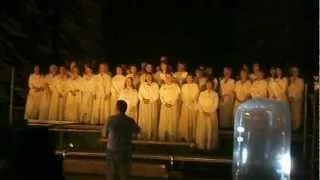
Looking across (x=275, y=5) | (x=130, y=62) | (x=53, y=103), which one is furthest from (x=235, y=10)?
(x=53, y=103)

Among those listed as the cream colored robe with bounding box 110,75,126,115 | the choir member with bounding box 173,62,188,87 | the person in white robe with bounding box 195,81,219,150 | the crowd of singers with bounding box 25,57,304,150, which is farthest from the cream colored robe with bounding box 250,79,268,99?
the cream colored robe with bounding box 110,75,126,115

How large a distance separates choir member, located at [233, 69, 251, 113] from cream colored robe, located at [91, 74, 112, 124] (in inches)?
118

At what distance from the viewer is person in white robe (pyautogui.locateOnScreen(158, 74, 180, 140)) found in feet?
55.9

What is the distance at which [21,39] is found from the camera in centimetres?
1928

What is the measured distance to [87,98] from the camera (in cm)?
1798

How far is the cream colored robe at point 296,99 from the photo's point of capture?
16438mm

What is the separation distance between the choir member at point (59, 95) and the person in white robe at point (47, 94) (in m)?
0.08

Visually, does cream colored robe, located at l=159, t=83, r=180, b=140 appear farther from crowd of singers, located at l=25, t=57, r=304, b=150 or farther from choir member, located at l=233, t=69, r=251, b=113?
choir member, located at l=233, t=69, r=251, b=113

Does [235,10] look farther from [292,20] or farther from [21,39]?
[21,39]

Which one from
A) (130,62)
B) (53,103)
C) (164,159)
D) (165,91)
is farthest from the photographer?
(130,62)

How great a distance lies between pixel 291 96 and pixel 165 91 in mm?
2806

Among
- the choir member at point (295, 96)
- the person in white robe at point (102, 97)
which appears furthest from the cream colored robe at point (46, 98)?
the choir member at point (295, 96)

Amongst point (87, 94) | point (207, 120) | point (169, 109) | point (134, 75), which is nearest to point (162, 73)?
point (134, 75)

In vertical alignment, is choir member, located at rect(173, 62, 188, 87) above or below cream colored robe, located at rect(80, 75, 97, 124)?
above
